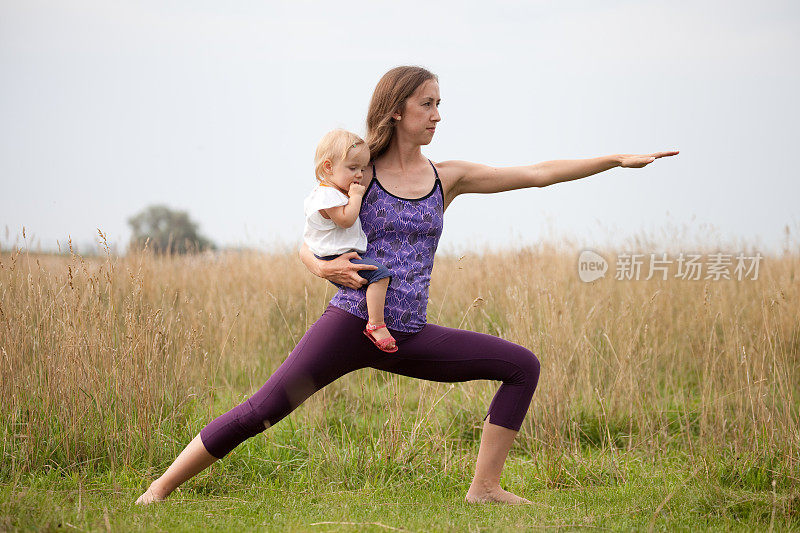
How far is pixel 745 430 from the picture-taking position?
4.52 m

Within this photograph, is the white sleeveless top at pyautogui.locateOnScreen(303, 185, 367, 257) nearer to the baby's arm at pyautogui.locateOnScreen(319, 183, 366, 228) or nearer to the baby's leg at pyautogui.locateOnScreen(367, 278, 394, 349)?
the baby's arm at pyautogui.locateOnScreen(319, 183, 366, 228)

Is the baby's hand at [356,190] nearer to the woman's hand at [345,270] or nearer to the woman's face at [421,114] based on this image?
the woman's hand at [345,270]

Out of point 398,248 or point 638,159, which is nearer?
point 398,248

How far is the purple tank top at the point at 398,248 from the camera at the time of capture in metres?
3.02

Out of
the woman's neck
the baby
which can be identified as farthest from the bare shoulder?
the baby

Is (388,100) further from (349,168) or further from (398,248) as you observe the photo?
(398,248)

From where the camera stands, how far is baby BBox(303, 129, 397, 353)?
2.89m

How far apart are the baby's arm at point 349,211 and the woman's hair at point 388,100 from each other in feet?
1.01
